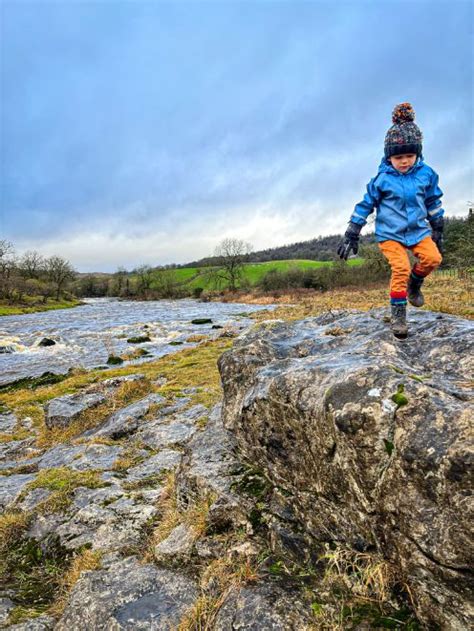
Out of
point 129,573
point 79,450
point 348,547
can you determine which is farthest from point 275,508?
point 79,450

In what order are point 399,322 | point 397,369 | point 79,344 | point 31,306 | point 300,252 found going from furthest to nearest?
point 300,252, point 31,306, point 79,344, point 399,322, point 397,369

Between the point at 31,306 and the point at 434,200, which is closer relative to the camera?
the point at 434,200

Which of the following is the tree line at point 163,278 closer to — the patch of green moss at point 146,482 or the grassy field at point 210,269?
the grassy field at point 210,269

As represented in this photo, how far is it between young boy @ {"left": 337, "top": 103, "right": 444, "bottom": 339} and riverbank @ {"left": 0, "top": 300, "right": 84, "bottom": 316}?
224 feet

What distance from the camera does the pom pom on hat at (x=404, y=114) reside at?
5418mm

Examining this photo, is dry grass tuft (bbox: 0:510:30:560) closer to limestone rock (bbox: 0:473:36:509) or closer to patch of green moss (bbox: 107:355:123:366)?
limestone rock (bbox: 0:473:36:509)

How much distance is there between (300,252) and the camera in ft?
532

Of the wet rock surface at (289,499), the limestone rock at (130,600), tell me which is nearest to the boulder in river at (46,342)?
the wet rock surface at (289,499)

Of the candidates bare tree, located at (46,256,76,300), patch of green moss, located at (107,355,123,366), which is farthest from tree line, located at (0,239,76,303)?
patch of green moss, located at (107,355,123,366)

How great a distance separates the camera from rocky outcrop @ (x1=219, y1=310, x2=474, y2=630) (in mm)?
2537

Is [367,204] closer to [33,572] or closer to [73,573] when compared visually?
[73,573]

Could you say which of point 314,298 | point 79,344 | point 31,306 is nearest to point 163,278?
point 31,306

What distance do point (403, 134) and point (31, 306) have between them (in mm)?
79186

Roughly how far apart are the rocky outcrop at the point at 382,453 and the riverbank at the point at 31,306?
225 ft
